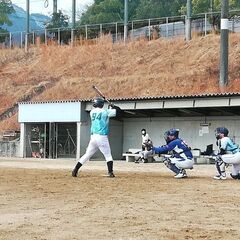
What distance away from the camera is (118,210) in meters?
10.1

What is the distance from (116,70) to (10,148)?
15.3m

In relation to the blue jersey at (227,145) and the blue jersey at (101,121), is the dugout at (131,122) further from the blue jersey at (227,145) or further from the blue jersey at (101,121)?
the blue jersey at (101,121)

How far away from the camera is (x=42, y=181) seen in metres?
16.0

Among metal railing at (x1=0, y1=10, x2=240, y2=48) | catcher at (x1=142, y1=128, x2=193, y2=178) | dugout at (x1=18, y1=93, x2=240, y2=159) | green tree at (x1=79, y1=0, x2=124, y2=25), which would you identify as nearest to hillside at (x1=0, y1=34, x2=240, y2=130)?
metal railing at (x1=0, y1=10, x2=240, y2=48)

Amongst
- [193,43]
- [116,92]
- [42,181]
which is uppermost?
[193,43]

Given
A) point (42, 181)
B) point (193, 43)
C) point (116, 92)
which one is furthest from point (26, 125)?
point (42, 181)

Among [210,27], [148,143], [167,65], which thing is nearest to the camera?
[148,143]

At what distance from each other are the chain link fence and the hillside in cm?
349

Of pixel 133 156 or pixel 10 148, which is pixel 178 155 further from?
pixel 10 148

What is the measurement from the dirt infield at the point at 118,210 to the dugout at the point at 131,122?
15.1 metres

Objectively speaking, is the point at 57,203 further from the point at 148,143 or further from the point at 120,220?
the point at 148,143

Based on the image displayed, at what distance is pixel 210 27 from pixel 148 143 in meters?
26.8

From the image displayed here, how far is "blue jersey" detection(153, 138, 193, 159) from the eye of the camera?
17319 millimetres

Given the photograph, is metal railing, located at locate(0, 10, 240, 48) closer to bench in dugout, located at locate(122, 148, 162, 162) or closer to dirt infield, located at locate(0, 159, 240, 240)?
bench in dugout, located at locate(122, 148, 162, 162)
